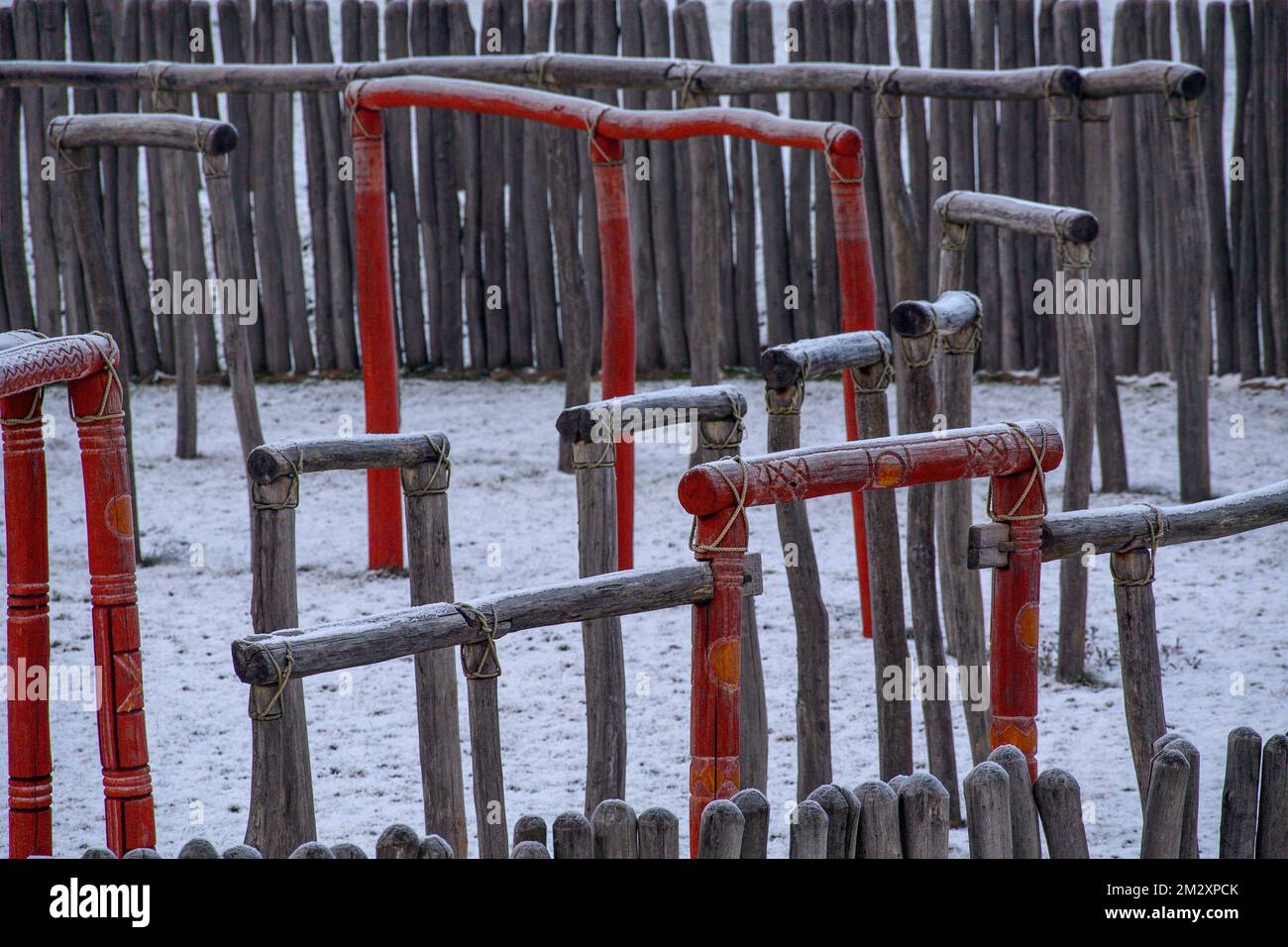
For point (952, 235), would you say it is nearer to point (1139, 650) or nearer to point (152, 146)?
point (1139, 650)

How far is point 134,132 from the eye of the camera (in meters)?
6.32

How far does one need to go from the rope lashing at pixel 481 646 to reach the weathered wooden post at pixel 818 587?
115cm

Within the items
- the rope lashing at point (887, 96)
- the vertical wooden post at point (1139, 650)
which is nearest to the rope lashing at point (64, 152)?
the rope lashing at point (887, 96)

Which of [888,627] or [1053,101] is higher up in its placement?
[1053,101]

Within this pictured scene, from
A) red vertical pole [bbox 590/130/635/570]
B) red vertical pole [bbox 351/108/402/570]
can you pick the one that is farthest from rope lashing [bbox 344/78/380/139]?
red vertical pole [bbox 590/130/635/570]

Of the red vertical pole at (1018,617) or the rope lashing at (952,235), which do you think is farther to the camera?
the rope lashing at (952,235)

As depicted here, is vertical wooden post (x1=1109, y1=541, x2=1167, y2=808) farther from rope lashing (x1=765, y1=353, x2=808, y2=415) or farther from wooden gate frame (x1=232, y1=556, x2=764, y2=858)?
rope lashing (x1=765, y1=353, x2=808, y2=415)

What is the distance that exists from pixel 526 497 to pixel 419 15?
3.11m

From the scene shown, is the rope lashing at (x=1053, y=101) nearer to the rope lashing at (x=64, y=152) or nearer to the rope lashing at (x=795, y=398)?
the rope lashing at (x=795, y=398)

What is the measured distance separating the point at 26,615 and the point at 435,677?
906 mm

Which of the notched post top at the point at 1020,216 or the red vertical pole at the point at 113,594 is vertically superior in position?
the notched post top at the point at 1020,216

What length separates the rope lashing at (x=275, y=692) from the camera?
3.04 metres

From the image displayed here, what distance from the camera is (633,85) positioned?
6.71 metres

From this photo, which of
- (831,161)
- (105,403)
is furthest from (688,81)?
(105,403)
